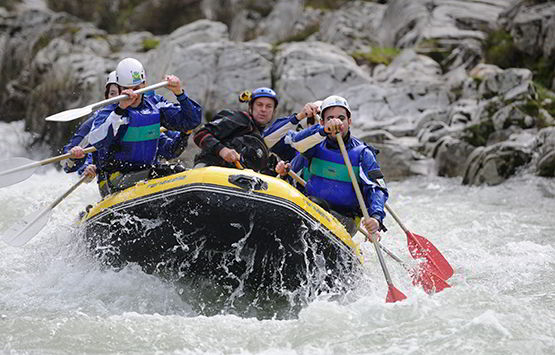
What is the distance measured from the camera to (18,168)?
18.8 ft

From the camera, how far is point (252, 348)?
13.0ft

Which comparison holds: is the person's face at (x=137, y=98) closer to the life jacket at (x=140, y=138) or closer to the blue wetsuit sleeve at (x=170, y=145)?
the life jacket at (x=140, y=138)

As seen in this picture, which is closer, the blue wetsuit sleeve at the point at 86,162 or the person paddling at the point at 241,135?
the person paddling at the point at 241,135

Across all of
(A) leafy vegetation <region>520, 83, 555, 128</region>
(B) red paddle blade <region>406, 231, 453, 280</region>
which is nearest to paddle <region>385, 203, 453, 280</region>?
(B) red paddle blade <region>406, 231, 453, 280</region>

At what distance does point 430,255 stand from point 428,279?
0.68 metres

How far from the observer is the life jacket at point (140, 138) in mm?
5591

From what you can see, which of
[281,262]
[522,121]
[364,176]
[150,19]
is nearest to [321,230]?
[281,262]

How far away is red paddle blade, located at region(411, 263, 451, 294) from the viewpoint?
5.31 m

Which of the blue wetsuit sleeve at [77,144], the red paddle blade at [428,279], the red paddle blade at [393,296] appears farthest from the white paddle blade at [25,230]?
the red paddle blade at [428,279]

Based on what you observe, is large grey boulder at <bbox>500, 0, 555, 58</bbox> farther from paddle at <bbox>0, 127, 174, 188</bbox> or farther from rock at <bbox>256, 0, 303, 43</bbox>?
paddle at <bbox>0, 127, 174, 188</bbox>

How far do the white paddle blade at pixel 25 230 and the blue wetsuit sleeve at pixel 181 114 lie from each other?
1.32 m

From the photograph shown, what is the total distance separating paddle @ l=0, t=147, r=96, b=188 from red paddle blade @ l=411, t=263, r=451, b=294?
2990 millimetres

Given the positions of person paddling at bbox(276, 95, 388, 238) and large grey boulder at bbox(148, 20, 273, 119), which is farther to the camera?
large grey boulder at bbox(148, 20, 273, 119)

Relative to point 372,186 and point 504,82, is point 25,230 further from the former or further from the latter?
point 504,82
